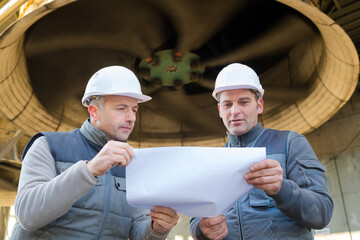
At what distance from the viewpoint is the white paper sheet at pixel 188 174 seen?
143cm

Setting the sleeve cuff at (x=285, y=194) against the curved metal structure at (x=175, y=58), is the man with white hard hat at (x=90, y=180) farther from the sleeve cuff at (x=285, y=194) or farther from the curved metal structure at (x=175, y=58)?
the curved metal structure at (x=175, y=58)

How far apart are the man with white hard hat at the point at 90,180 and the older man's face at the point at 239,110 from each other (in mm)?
498

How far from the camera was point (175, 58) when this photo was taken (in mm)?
5070

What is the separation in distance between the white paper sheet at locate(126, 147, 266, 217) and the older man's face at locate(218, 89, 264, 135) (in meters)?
0.57

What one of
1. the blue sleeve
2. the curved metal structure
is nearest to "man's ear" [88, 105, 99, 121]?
the blue sleeve

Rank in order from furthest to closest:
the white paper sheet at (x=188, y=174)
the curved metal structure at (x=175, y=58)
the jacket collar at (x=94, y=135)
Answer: the curved metal structure at (x=175, y=58), the jacket collar at (x=94, y=135), the white paper sheet at (x=188, y=174)

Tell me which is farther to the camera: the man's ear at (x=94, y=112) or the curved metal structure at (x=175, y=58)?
the curved metal structure at (x=175, y=58)

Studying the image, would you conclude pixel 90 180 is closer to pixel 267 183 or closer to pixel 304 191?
pixel 267 183

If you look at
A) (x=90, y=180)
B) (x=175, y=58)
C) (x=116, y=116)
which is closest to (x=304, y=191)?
(x=90, y=180)

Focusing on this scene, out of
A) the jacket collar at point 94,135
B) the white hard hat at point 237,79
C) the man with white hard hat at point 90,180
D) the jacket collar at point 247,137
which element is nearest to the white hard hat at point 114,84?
the man with white hard hat at point 90,180

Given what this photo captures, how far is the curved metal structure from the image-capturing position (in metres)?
4.22

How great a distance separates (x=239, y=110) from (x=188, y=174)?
71cm

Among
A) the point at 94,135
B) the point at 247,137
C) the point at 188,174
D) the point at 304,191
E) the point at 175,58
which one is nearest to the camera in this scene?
the point at 188,174

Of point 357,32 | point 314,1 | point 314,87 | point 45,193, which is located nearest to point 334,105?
point 314,87
